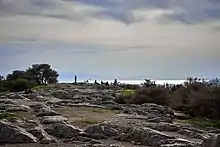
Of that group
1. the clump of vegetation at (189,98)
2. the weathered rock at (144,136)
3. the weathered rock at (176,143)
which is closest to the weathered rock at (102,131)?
the weathered rock at (144,136)

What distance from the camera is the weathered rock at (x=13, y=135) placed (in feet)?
64.9

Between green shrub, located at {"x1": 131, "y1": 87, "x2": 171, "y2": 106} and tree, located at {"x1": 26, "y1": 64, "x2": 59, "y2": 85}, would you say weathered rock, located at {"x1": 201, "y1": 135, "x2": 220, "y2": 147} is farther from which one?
tree, located at {"x1": 26, "y1": 64, "x2": 59, "y2": 85}

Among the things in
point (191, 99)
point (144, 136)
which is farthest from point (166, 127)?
point (191, 99)

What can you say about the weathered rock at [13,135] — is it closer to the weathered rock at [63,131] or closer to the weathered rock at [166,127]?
the weathered rock at [63,131]

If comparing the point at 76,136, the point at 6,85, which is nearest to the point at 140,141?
the point at 76,136

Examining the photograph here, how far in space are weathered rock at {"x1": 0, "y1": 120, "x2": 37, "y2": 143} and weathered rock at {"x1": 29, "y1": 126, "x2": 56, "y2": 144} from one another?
0.39m

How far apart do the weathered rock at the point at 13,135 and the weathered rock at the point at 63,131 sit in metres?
1.71

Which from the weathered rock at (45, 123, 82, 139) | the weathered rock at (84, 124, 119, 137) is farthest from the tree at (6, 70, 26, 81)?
the weathered rock at (84, 124, 119, 137)

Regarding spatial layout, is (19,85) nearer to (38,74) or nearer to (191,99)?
(38,74)

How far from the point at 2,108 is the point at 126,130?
49.5 ft

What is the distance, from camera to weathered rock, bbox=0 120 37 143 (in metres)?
19.8

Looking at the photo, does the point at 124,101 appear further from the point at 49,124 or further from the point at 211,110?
the point at 49,124

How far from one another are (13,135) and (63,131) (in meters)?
2.65

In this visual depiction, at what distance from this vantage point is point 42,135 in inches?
812
